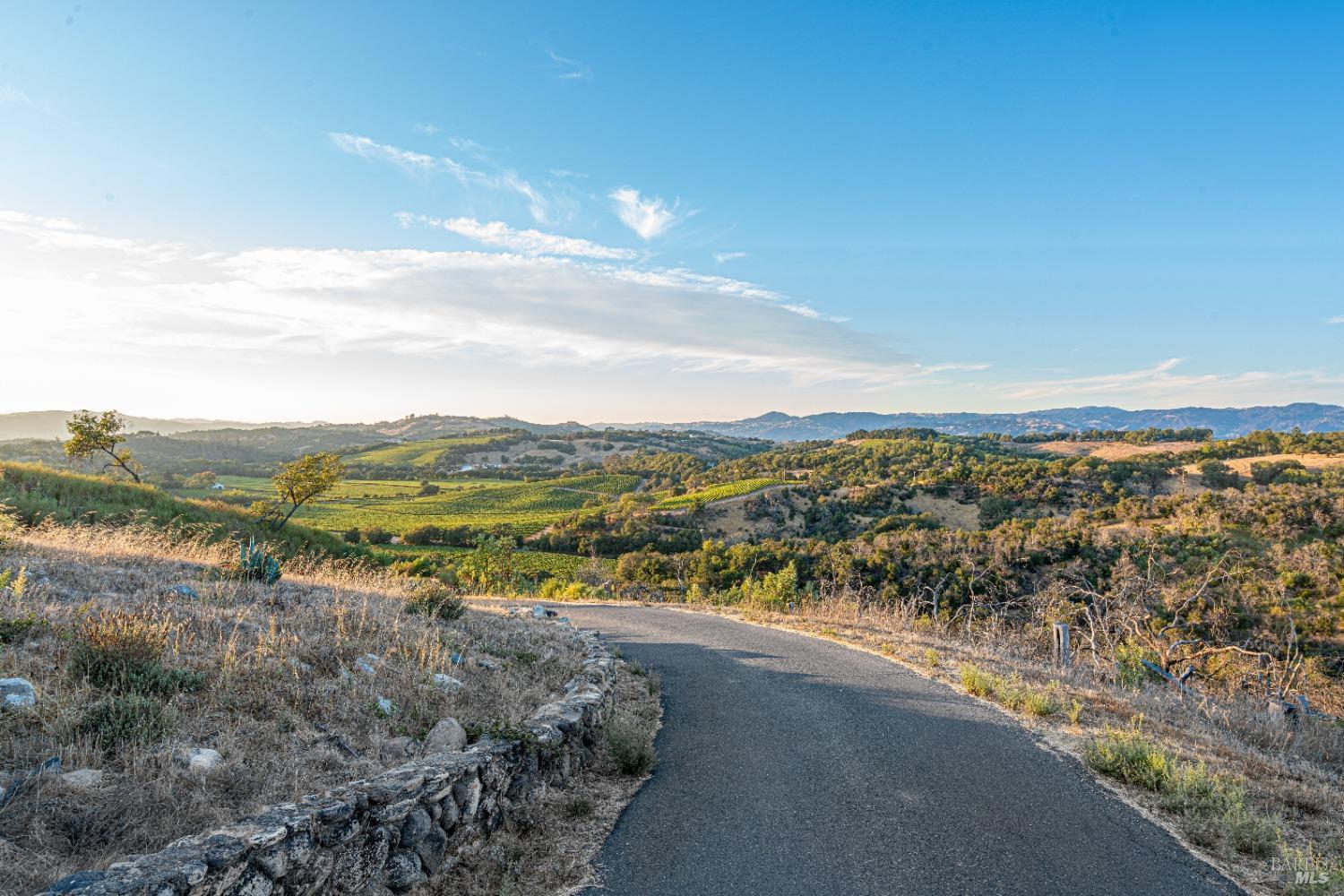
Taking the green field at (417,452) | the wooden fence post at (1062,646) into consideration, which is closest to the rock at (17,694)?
the wooden fence post at (1062,646)

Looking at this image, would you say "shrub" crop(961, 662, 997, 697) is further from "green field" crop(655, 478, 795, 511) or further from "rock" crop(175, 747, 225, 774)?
"green field" crop(655, 478, 795, 511)

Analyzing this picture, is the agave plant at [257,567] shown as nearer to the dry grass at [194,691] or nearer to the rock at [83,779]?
the dry grass at [194,691]

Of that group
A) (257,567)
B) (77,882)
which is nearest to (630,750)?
(77,882)

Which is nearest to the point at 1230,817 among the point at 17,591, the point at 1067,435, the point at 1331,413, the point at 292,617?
the point at 292,617

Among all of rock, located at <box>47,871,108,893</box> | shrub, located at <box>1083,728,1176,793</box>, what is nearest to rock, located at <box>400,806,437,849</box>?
rock, located at <box>47,871,108,893</box>

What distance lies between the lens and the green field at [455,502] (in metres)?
64.8

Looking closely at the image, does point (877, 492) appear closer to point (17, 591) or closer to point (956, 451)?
point (956, 451)

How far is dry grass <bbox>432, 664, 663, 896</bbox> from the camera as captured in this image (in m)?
4.41

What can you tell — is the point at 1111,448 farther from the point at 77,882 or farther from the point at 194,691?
the point at 77,882

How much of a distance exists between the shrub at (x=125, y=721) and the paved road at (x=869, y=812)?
358 cm

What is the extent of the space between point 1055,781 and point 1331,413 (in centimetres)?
21663

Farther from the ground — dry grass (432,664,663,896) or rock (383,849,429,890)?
rock (383,849,429,890)

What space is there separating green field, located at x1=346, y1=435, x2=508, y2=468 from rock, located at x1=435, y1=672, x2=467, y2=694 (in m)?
122

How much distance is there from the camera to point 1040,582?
28.7 meters
